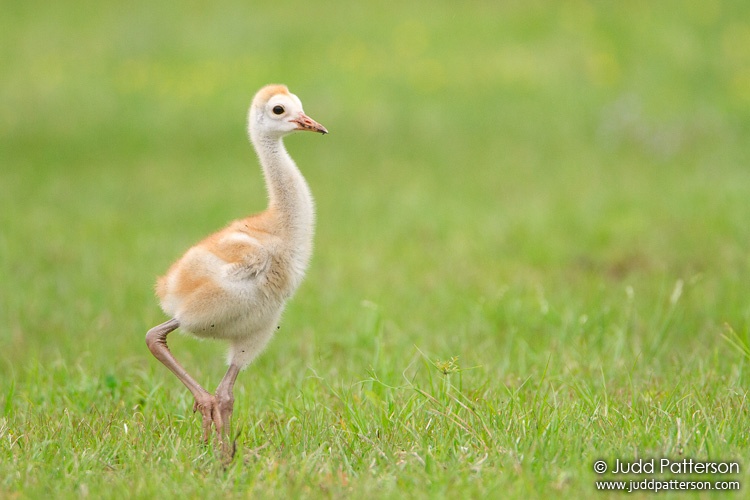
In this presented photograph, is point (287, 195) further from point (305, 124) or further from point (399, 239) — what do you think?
point (399, 239)

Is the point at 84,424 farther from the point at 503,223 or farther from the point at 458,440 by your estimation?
the point at 503,223

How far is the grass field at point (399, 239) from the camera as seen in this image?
409cm

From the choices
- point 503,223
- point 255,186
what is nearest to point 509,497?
point 503,223

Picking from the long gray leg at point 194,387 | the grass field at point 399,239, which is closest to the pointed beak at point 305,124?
the long gray leg at point 194,387

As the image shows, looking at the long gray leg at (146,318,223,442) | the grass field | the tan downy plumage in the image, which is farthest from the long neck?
the grass field

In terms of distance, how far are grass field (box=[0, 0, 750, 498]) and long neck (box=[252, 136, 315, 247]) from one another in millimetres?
771

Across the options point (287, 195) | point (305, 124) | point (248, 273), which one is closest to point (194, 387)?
point (248, 273)

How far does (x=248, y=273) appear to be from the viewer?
4242 mm

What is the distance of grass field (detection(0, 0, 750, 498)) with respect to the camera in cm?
409

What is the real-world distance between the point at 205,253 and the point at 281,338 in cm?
247

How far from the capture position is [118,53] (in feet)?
58.8

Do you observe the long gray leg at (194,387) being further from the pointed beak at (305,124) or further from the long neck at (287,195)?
the pointed beak at (305,124)

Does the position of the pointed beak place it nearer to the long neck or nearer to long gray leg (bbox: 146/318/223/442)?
the long neck

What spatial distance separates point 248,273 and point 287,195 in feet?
1.45
